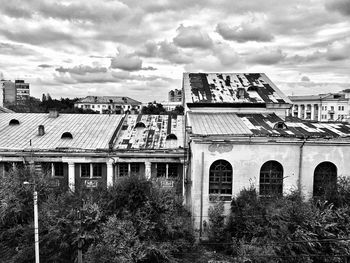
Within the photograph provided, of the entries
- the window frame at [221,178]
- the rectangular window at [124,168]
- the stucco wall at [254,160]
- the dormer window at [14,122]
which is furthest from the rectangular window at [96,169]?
the dormer window at [14,122]

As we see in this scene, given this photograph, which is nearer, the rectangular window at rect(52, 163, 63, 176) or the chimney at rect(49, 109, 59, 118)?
the rectangular window at rect(52, 163, 63, 176)

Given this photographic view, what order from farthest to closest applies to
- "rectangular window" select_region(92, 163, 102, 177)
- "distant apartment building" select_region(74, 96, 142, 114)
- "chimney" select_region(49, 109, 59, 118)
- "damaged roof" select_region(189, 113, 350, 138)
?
"distant apartment building" select_region(74, 96, 142, 114)
"chimney" select_region(49, 109, 59, 118)
"rectangular window" select_region(92, 163, 102, 177)
"damaged roof" select_region(189, 113, 350, 138)

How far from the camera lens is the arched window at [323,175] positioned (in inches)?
823

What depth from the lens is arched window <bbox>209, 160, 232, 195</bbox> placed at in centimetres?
2083

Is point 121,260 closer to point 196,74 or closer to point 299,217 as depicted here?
point 299,217

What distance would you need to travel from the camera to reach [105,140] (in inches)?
1056

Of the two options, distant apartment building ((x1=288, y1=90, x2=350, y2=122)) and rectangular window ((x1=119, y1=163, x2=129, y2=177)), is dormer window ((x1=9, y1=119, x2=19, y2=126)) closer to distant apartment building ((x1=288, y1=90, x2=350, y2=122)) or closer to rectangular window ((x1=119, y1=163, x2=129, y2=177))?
rectangular window ((x1=119, y1=163, x2=129, y2=177))

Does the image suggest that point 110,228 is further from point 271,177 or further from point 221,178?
point 271,177

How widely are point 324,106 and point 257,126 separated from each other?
9201 cm

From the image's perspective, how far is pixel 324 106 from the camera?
103m

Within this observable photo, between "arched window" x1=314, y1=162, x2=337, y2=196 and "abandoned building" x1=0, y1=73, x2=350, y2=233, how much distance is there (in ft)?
0.20

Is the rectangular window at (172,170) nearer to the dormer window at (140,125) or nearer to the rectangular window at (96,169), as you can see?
the dormer window at (140,125)

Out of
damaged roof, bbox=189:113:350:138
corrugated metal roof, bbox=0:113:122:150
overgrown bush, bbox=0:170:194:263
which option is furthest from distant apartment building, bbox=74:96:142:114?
overgrown bush, bbox=0:170:194:263

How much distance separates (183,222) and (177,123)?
1323 centimetres
